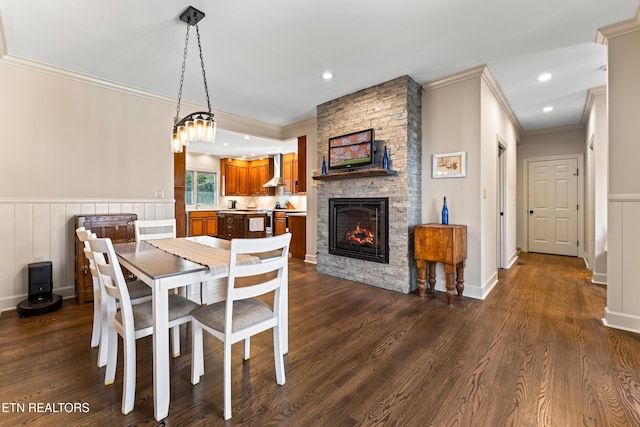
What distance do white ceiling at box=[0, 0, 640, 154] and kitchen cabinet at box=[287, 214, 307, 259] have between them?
2506 mm

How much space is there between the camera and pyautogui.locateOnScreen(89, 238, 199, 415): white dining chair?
1557 millimetres

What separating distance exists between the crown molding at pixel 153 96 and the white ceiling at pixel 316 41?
0.34 ft

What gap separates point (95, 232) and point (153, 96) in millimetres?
1920

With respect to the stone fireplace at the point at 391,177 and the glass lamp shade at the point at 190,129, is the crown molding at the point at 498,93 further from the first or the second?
the glass lamp shade at the point at 190,129

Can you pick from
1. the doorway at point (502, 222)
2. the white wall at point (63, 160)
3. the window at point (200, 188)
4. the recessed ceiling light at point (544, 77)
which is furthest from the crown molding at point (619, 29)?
Result: the window at point (200, 188)

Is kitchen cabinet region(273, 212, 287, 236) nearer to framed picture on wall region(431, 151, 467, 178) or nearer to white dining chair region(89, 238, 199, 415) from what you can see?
framed picture on wall region(431, 151, 467, 178)

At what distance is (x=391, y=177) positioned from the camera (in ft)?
12.2

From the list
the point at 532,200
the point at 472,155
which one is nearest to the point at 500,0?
the point at 472,155

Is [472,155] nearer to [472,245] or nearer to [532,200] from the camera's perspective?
[472,245]

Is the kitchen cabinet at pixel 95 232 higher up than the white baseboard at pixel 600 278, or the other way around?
the kitchen cabinet at pixel 95 232

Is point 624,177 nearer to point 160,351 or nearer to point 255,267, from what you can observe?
point 255,267

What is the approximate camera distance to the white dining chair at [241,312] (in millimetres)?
1554

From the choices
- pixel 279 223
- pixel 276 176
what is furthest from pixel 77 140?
pixel 276 176

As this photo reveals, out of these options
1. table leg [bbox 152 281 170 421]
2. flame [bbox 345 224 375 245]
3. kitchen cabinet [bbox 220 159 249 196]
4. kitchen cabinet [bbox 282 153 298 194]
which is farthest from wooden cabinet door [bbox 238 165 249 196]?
table leg [bbox 152 281 170 421]
